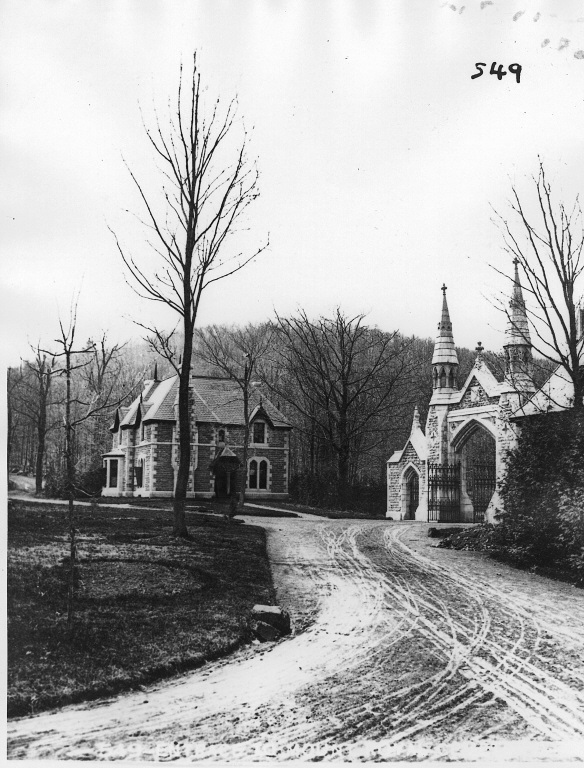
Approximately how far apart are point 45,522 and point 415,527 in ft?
31.3

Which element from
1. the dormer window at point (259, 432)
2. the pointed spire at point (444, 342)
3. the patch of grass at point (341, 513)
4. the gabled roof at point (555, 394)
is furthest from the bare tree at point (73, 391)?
the dormer window at point (259, 432)

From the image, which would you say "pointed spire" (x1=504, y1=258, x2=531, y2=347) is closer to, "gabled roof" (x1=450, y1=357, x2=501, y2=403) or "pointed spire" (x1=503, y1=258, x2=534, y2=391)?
"pointed spire" (x1=503, y1=258, x2=534, y2=391)

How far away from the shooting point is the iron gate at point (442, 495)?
583 inches

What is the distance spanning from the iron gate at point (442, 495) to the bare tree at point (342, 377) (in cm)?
484

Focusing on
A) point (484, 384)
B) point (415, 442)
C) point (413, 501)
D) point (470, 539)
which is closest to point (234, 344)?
point (415, 442)

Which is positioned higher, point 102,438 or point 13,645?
point 102,438

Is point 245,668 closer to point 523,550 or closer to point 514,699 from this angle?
point 514,699

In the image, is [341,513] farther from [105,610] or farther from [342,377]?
[105,610]

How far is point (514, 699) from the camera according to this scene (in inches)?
197

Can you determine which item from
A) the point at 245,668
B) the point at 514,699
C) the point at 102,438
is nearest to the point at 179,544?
the point at 102,438

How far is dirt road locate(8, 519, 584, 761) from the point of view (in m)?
4.66

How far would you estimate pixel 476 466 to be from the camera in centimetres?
1653

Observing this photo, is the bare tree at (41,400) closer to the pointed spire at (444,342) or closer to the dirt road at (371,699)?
the dirt road at (371,699)

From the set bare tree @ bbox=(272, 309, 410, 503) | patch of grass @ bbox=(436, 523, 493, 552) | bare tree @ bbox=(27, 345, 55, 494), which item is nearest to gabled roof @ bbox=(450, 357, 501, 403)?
patch of grass @ bbox=(436, 523, 493, 552)
